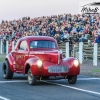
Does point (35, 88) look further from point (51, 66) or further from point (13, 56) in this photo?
point (13, 56)

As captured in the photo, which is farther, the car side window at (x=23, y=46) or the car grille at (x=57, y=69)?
the car side window at (x=23, y=46)

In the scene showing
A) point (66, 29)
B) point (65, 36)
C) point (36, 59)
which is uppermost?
point (66, 29)

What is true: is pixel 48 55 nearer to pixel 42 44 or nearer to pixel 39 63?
pixel 39 63

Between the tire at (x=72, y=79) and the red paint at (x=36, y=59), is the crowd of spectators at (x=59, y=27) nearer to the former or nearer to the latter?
the red paint at (x=36, y=59)

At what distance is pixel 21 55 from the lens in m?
16.5

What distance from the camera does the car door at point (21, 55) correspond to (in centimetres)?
1621

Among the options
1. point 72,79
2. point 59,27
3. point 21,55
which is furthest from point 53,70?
point 59,27

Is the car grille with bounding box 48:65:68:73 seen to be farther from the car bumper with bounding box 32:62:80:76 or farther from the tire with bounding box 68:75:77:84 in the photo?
the tire with bounding box 68:75:77:84

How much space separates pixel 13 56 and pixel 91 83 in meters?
3.25

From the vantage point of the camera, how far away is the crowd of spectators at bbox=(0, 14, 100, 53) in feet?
102

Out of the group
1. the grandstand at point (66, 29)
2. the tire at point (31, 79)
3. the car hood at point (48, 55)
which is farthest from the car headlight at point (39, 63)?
the grandstand at point (66, 29)

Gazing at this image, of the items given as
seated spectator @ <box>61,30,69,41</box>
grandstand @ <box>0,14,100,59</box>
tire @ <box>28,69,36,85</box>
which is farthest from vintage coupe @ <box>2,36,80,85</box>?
seated spectator @ <box>61,30,69,41</box>

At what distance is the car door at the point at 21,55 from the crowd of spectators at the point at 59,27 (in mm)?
11583

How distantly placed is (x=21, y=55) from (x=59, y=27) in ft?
64.8
